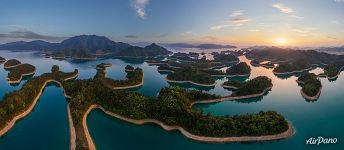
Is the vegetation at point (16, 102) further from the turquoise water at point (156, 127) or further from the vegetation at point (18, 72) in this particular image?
the vegetation at point (18, 72)

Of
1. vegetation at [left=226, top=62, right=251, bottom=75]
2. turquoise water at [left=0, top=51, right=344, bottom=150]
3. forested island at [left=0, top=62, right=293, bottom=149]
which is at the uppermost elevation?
vegetation at [left=226, top=62, right=251, bottom=75]

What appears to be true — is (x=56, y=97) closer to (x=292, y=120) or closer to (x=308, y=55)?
(x=292, y=120)

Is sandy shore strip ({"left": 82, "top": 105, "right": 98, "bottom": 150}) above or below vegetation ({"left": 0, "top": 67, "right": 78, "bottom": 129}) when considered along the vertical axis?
below

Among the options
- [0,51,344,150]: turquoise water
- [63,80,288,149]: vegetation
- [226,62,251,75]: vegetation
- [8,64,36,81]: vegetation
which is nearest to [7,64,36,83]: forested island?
[8,64,36,81]: vegetation

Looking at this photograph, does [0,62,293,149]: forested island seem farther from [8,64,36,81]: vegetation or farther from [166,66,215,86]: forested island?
[8,64,36,81]: vegetation

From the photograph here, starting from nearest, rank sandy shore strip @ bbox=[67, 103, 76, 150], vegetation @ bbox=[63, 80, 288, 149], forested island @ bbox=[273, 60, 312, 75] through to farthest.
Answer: sandy shore strip @ bbox=[67, 103, 76, 150], vegetation @ bbox=[63, 80, 288, 149], forested island @ bbox=[273, 60, 312, 75]

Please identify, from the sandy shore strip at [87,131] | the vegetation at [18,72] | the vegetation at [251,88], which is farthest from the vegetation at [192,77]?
the vegetation at [18,72]

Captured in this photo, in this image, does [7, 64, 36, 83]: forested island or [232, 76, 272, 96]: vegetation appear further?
[7, 64, 36, 83]: forested island

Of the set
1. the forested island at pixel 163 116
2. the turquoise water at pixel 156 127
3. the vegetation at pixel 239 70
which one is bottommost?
the turquoise water at pixel 156 127

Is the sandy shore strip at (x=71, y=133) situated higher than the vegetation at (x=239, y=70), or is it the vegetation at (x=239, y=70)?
the vegetation at (x=239, y=70)

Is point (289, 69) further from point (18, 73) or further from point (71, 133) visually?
point (18, 73)

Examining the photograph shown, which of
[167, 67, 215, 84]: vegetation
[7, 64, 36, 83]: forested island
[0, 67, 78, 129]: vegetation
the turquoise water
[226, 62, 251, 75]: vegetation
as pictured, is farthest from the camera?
[226, 62, 251, 75]: vegetation

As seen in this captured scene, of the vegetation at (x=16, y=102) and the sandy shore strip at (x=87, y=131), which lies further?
the vegetation at (x=16, y=102)
